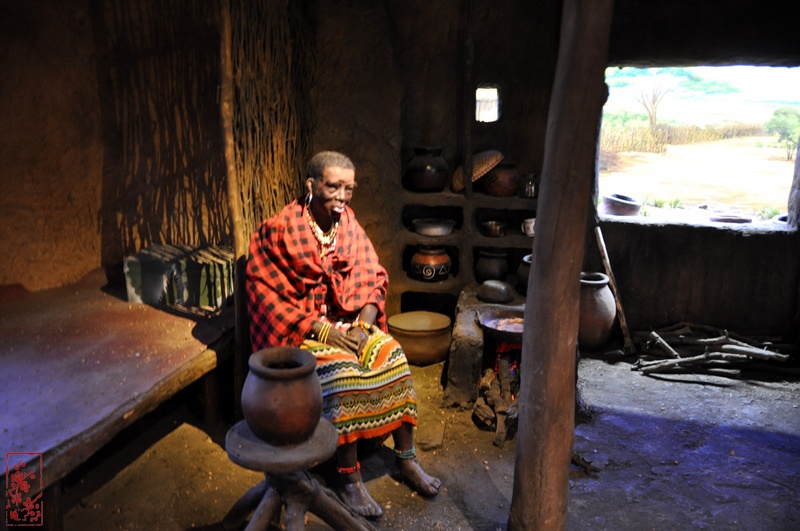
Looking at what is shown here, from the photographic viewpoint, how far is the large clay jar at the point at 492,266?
17.1 feet

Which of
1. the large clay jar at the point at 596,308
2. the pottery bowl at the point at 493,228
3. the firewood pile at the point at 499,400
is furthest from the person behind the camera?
the pottery bowl at the point at 493,228

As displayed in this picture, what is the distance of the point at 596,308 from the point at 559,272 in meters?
2.73

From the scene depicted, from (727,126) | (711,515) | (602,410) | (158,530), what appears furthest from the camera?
(727,126)

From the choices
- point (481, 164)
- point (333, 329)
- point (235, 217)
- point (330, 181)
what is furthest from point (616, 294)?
point (235, 217)

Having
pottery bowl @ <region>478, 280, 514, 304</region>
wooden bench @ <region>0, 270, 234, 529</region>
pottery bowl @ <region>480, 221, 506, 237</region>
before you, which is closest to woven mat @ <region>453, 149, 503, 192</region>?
pottery bowl @ <region>480, 221, 506, 237</region>

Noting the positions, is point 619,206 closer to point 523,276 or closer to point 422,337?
point 523,276

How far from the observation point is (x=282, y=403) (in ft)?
8.46

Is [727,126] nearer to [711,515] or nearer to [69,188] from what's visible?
[711,515]

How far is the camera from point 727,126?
8.30 m

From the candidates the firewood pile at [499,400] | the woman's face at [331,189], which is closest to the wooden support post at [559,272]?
the firewood pile at [499,400]

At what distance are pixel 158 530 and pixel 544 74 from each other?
418cm

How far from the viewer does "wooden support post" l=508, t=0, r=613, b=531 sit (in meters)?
2.42

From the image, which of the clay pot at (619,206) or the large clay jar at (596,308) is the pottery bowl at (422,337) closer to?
the large clay jar at (596,308)

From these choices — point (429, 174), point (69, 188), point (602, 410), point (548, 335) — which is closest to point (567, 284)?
point (548, 335)
